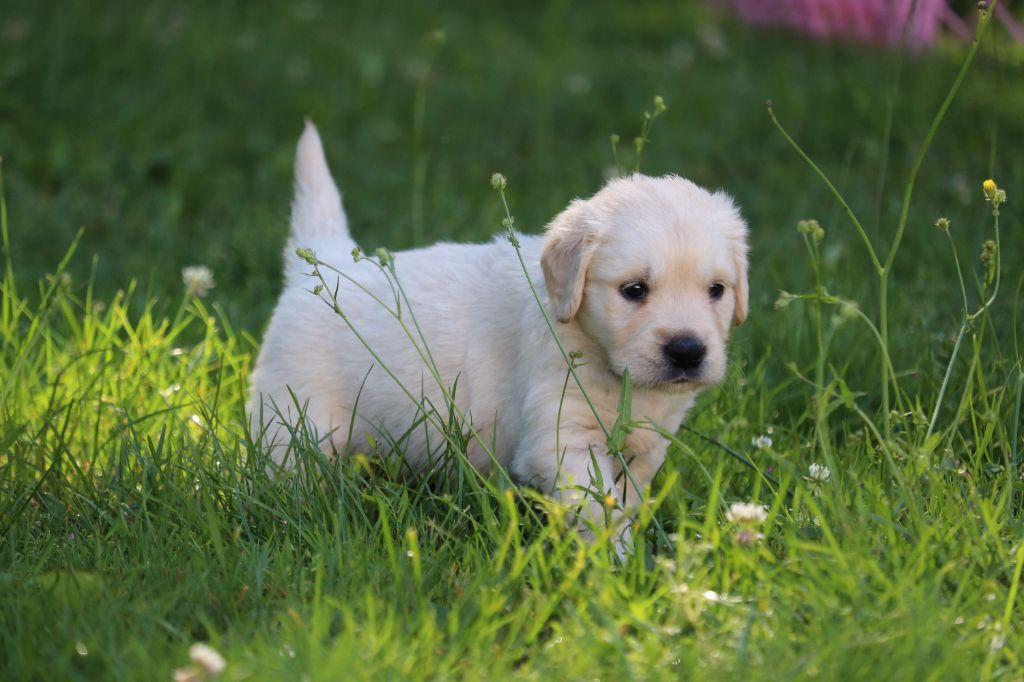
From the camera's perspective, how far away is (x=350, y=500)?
9.60 ft

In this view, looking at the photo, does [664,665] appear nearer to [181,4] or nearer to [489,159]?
[489,159]

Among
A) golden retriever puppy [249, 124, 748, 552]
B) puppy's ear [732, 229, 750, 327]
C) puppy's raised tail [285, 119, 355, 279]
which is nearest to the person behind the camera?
golden retriever puppy [249, 124, 748, 552]

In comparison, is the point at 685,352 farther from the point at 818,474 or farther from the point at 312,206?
the point at 312,206

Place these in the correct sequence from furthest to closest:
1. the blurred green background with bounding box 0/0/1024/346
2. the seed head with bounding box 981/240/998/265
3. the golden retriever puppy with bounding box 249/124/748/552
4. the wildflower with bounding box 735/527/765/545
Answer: the blurred green background with bounding box 0/0/1024/346 < the golden retriever puppy with bounding box 249/124/748/552 < the seed head with bounding box 981/240/998/265 < the wildflower with bounding box 735/527/765/545

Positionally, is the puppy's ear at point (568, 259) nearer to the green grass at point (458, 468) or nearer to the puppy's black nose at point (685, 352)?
the puppy's black nose at point (685, 352)

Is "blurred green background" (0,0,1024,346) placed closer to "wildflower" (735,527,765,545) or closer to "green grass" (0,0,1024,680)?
"green grass" (0,0,1024,680)

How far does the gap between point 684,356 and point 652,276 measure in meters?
0.20

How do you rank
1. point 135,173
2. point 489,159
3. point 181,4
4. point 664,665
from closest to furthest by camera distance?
point 664,665
point 135,173
point 489,159
point 181,4

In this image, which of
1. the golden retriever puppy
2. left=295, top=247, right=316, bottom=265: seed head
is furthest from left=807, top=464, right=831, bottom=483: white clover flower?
left=295, top=247, right=316, bottom=265: seed head

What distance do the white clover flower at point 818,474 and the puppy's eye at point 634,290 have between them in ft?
1.85

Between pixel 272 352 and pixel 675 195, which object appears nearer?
pixel 675 195

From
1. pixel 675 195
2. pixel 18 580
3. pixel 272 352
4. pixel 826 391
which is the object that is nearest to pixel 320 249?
pixel 272 352

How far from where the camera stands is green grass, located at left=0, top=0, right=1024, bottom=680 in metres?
2.31

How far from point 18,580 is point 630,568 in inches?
48.8
